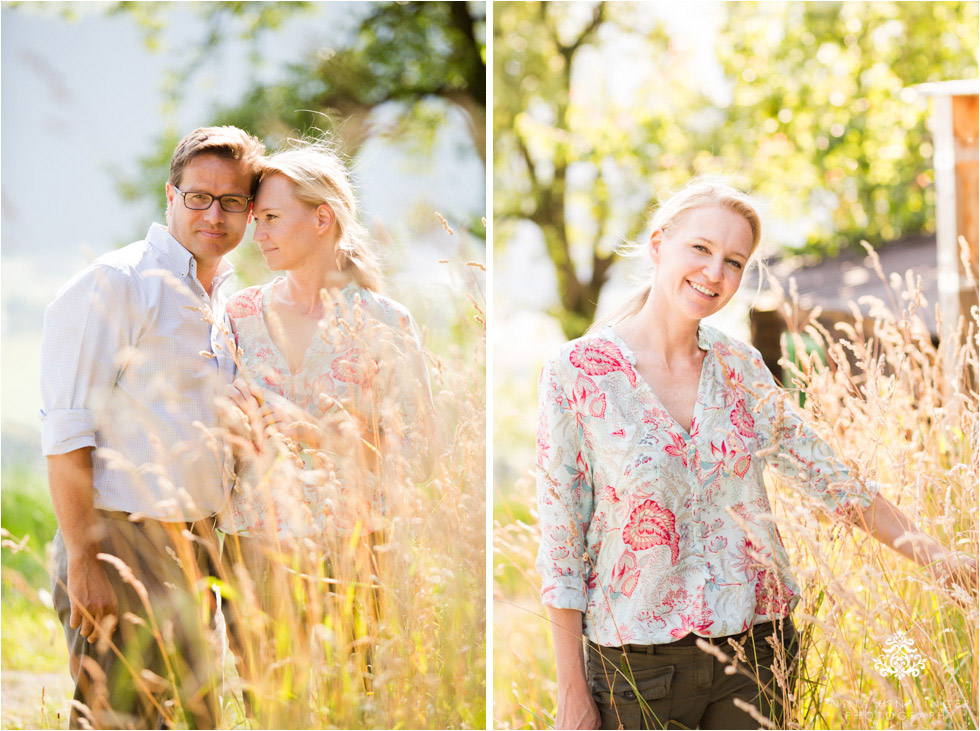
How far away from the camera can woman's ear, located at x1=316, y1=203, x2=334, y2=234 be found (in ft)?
6.11

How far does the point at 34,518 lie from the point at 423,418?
3.06ft

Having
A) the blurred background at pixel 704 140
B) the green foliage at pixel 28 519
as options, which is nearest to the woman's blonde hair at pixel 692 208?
the green foliage at pixel 28 519

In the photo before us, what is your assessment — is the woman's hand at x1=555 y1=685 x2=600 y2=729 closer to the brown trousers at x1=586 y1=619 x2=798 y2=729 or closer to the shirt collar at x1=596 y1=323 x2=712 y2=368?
the brown trousers at x1=586 y1=619 x2=798 y2=729

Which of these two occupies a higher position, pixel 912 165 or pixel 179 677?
pixel 912 165

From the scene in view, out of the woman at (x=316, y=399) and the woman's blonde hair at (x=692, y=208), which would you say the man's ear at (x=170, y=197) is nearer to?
the woman at (x=316, y=399)

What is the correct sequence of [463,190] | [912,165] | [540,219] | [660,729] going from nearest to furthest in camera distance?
1. [660,729]
2. [463,190]
3. [912,165]
4. [540,219]

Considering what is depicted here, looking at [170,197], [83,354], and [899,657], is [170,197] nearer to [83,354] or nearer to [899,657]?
[83,354]

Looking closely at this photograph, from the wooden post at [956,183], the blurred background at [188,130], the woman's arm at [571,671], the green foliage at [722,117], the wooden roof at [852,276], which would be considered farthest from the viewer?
the wooden roof at [852,276]

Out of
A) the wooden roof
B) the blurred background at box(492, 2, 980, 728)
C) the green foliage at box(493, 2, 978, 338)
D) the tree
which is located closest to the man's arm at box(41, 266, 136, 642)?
the blurred background at box(492, 2, 980, 728)

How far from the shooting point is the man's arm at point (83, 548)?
5.69ft

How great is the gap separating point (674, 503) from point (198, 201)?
4.17 feet

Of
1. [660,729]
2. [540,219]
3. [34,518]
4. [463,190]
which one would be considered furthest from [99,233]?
[540,219]

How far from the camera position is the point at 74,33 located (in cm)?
190

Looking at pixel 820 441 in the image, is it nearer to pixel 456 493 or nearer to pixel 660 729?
pixel 660 729
